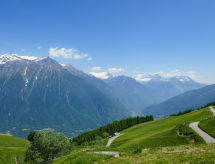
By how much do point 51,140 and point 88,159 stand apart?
36.2 meters

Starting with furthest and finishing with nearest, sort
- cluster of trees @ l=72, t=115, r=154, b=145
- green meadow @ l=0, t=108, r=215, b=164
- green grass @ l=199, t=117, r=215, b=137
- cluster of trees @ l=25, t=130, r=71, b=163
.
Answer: cluster of trees @ l=72, t=115, r=154, b=145 < cluster of trees @ l=25, t=130, r=71, b=163 < green grass @ l=199, t=117, r=215, b=137 < green meadow @ l=0, t=108, r=215, b=164

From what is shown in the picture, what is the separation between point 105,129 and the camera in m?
149

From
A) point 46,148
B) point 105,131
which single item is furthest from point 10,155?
point 105,131

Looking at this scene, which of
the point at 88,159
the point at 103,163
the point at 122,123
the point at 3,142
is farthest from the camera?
the point at 122,123

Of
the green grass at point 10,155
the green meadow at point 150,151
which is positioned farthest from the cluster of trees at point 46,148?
the green grass at point 10,155

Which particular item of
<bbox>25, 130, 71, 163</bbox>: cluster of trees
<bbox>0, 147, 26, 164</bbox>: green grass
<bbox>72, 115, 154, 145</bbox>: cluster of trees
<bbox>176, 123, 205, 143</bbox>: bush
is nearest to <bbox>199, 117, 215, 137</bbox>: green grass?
<bbox>176, 123, 205, 143</bbox>: bush

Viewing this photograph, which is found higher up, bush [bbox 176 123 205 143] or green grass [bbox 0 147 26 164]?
bush [bbox 176 123 205 143]

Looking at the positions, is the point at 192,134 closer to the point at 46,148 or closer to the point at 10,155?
the point at 46,148

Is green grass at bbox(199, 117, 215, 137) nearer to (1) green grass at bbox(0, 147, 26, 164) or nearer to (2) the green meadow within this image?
(2) the green meadow

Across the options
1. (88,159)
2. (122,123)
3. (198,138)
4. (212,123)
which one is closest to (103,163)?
(88,159)

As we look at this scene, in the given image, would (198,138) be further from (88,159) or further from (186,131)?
(88,159)

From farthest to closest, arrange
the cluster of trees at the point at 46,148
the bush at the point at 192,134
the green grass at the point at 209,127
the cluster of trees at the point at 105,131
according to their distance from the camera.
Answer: the cluster of trees at the point at 105,131
the cluster of trees at the point at 46,148
the green grass at the point at 209,127
the bush at the point at 192,134

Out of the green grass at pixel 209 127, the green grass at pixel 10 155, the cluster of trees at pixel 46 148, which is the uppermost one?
the green grass at pixel 209 127

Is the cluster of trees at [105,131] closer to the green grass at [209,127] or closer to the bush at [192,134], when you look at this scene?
the bush at [192,134]
